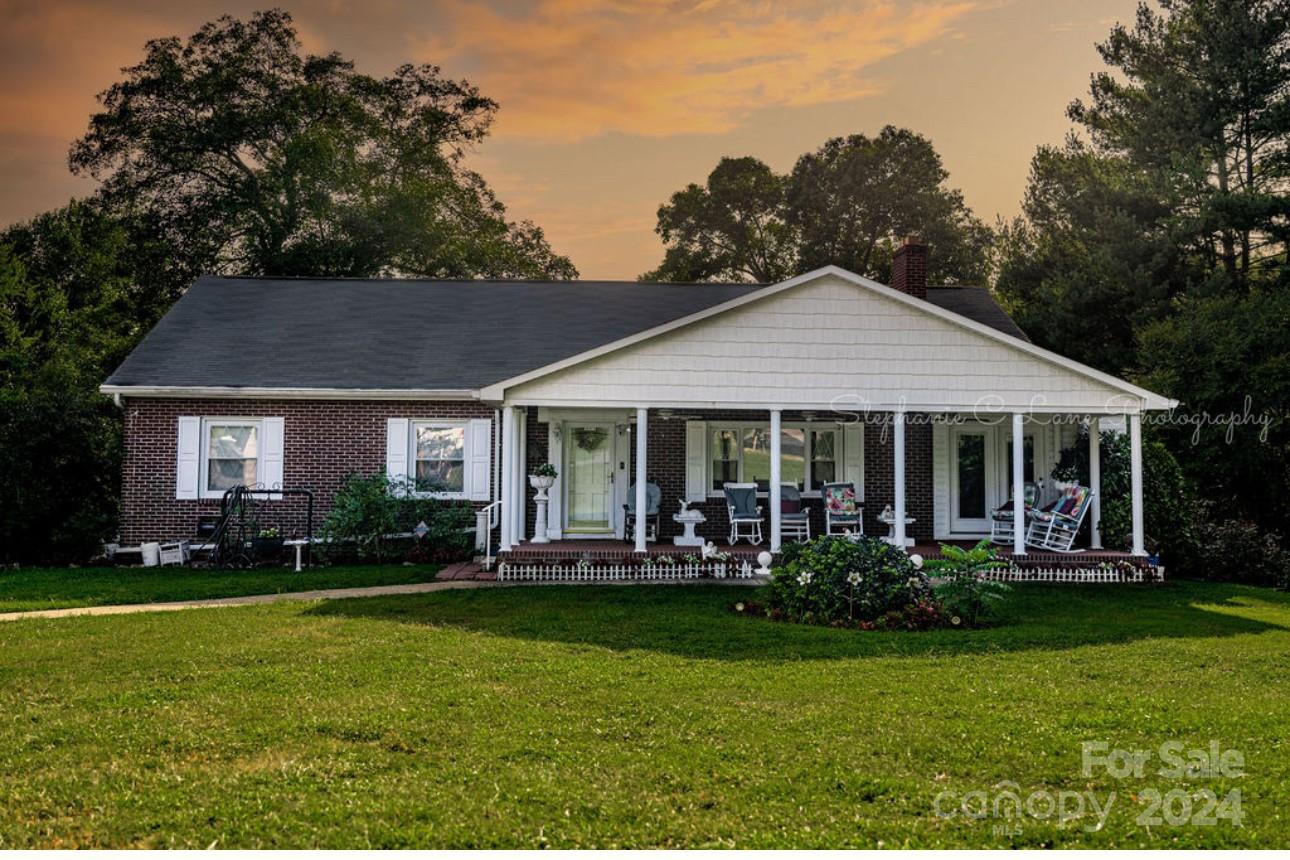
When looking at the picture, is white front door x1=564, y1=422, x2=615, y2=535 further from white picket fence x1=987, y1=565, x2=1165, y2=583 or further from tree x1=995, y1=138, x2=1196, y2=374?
tree x1=995, y1=138, x2=1196, y2=374

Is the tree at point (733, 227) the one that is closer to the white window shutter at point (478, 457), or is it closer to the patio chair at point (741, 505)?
the white window shutter at point (478, 457)

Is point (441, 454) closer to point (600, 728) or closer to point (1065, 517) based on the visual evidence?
point (1065, 517)

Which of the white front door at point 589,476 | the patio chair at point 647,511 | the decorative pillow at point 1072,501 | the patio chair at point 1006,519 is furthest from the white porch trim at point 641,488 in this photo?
the decorative pillow at point 1072,501

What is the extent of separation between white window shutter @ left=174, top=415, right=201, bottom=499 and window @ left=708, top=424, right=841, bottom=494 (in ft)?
29.5

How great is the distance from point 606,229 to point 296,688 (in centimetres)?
2843

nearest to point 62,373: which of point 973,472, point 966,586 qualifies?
point 973,472

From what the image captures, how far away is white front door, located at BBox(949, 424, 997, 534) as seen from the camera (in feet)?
56.0

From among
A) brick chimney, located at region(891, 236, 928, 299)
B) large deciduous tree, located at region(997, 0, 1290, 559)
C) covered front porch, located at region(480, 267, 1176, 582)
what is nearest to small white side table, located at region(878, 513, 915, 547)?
covered front porch, located at region(480, 267, 1176, 582)

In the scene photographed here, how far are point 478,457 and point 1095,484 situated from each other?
10270mm

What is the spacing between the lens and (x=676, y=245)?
41094 millimetres

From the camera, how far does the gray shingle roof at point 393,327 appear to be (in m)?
16.8

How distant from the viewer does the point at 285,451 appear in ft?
54.0

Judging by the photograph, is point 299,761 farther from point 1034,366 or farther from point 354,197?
point 354,197

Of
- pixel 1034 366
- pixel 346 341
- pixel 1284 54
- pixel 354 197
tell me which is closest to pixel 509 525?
pixel 346 341
